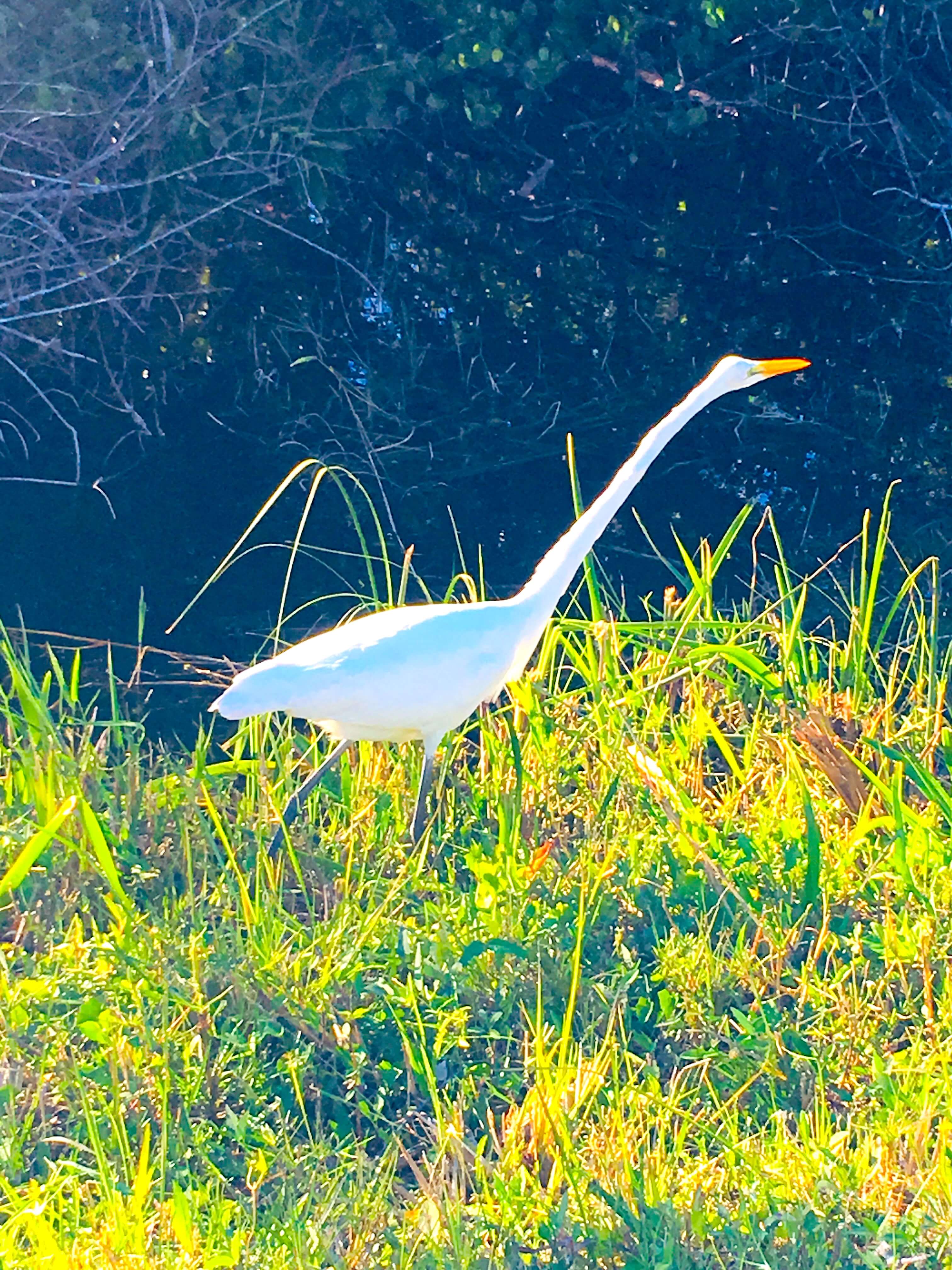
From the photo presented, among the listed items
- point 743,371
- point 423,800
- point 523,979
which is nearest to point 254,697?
point 423,800

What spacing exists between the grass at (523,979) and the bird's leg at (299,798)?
0.05 m

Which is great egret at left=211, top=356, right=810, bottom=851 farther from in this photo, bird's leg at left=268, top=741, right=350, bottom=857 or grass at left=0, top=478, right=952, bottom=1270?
grass at left=0, top=478, right=952, bottom=1270

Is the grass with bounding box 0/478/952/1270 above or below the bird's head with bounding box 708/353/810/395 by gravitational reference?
below

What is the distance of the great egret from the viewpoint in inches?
114

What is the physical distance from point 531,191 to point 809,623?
230 cm

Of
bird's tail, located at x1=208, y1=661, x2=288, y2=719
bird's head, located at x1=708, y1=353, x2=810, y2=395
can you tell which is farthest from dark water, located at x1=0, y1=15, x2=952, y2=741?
bird's tail, located at x1=208, y1=661, x2=288, y2=719

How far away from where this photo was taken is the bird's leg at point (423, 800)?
3.14m

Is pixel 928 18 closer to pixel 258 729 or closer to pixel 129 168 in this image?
pixel 129 168

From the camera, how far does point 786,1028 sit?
253 centimetres

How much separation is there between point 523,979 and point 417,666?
0.70 metres

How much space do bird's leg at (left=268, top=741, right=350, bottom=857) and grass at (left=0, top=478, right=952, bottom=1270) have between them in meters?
0.05

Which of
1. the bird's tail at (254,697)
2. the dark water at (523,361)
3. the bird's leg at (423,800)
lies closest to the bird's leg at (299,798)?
the bird's leg at (423,800)

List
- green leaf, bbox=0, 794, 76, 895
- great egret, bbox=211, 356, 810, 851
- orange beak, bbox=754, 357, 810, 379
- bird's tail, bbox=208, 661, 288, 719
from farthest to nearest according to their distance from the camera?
orange beak, bbox=754, 357, 810, 379, great egret, bbox=211, 356, 810, 851, bird's tail, bbox=208, 661, 288, 719, green leaf, bbox=0, 794, 76, 895

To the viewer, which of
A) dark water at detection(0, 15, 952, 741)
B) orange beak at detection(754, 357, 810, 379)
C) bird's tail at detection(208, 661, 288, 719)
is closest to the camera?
bird's tail at detection(208, 661, 288, 719)
